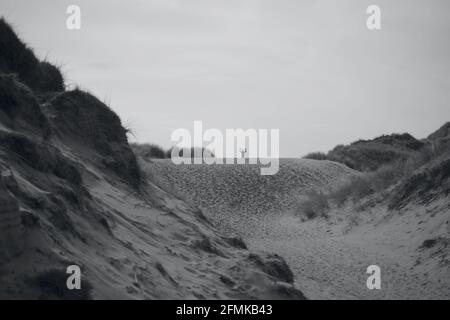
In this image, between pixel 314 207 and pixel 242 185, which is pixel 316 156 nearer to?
pixel 242 185

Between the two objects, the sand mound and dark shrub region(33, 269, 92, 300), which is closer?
dark shrub region(33, 269, 92, 300)

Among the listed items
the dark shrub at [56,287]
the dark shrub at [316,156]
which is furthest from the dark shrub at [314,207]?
the dark shrub at [56,287]

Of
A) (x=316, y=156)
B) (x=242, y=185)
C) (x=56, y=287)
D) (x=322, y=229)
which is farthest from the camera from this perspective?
(x=316, y=156)

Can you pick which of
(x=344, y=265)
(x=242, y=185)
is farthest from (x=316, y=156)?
(x=344, y=265)

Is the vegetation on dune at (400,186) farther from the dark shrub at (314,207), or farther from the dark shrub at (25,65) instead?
the dark shrub at (25,65)

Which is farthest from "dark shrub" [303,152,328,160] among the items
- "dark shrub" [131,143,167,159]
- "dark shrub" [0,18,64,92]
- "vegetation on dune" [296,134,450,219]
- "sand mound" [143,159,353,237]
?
"dark shrub" [0,18,64,92]

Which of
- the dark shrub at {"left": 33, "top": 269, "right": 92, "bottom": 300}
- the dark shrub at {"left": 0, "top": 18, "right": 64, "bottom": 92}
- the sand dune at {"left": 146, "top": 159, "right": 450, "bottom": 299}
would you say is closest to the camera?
the dark shrub at {"left": 33, "top": 269, "right": 92, "bottom": 300}

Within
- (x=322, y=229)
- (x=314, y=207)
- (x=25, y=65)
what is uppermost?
(x=25, y=65)

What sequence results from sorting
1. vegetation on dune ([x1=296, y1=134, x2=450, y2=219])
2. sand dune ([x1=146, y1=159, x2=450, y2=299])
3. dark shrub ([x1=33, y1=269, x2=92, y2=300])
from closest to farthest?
dark shrub ([x1=33, y1=269, x2=92, y2=300]) < sand dune ([x1=146, y1=159, x2=450, y2=299]) < vegetation on dune ([x1=296, y1=134, x2=450, y2=219])

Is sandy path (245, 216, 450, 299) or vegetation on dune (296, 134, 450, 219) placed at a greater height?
vegetation on dune (296, 134, 450, 219)

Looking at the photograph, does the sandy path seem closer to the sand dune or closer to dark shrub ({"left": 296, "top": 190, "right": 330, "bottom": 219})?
the sand dune

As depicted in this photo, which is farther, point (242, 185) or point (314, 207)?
point (242, 185)
